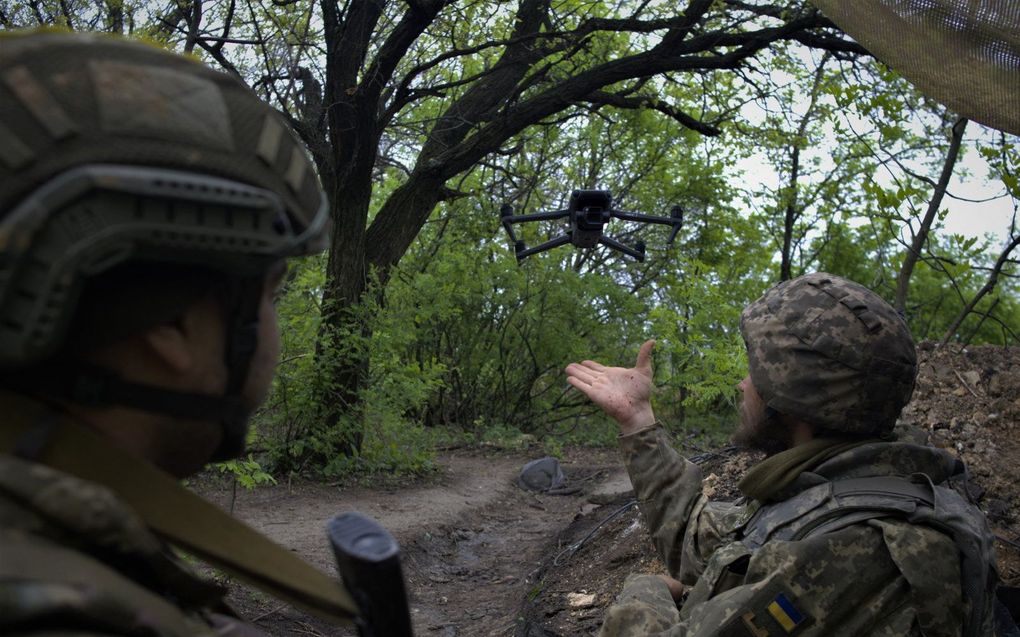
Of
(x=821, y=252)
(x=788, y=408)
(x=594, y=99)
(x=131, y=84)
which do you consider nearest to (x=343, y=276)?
(x=594, y=99)

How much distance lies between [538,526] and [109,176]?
24.3 ft

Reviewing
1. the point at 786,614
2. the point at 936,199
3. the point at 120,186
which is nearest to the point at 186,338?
the point at 120,186

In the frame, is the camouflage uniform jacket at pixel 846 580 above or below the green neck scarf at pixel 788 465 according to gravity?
below

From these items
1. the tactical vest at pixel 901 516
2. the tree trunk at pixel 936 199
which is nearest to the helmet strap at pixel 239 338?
the tactical vest at pixel 901 516

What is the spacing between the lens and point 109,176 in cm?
110

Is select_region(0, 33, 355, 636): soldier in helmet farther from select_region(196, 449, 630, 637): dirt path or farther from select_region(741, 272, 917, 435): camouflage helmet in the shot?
select_region(196, 449, 630, 637): dirt path

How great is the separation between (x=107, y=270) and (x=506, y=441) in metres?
11.6

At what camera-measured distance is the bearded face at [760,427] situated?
3207 mm

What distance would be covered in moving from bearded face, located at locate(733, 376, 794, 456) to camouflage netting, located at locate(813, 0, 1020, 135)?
1105mm

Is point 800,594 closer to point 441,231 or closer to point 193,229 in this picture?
point 193,229

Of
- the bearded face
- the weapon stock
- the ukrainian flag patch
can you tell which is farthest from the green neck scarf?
the weapon stock

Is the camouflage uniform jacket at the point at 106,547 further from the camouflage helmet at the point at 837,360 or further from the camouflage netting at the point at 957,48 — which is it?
the camouflage netting at the point at 957,48

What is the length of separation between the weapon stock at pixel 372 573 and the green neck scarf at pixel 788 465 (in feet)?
6.39

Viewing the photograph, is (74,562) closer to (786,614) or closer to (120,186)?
(120,186)
